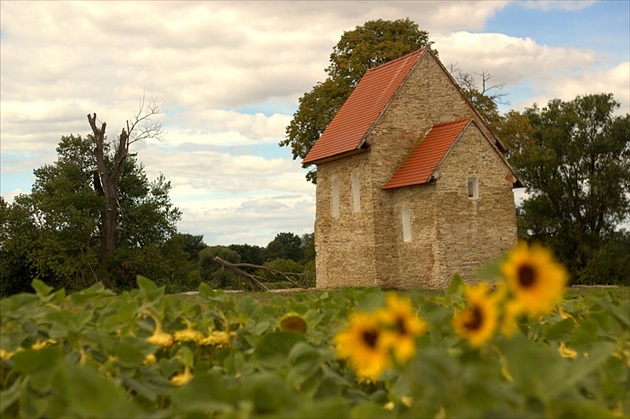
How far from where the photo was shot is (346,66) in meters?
35.5

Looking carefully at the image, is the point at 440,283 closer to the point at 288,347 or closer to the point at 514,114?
the point at 514,114

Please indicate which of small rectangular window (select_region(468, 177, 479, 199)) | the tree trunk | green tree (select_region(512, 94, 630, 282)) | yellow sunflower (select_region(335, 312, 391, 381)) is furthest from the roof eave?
yellow sunflower (select_region(335, 312, 391, 381))

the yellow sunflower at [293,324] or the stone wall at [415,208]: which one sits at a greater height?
the stone wall at [415,208]

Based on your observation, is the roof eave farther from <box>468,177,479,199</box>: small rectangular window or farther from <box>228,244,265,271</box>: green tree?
<box>228,244,265,271</box>: green tree

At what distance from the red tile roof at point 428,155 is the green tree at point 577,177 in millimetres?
17239

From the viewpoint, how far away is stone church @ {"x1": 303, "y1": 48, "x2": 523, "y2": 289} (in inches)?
987

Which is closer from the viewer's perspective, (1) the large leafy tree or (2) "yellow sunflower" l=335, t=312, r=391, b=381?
(2) "yellow sunflower" l=335, t=312, r=391, b=381

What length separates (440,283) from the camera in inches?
960

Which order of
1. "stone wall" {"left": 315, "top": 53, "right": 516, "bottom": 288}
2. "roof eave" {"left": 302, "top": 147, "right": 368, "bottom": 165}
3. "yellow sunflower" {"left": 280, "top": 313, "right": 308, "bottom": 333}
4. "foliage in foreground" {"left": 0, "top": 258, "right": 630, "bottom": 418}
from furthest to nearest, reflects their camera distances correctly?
"roof eave" {"left": 302, "top": 147, "right": 368, "bottom": 165}
"stone wall" {"left": 315, "top": 53, "right": 516, "bottom": 288}
"yellow sunflower" {"left": 280, "top": 313, "right": 308, "bottom": 333}
"foliage in foreground" {"left": 0, "top": 258, "right": 630, "bottom": 418}

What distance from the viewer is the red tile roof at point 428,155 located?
2506 centimetres

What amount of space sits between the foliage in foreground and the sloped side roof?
77.6 ft

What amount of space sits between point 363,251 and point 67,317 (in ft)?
81.9

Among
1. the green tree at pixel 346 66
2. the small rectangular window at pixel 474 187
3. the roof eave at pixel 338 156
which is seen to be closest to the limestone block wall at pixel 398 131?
the roof eave at pixel 338 156

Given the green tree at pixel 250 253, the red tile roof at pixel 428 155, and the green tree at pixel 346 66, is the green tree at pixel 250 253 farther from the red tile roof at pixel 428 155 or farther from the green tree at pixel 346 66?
the red tile roof at pixel 428 155
